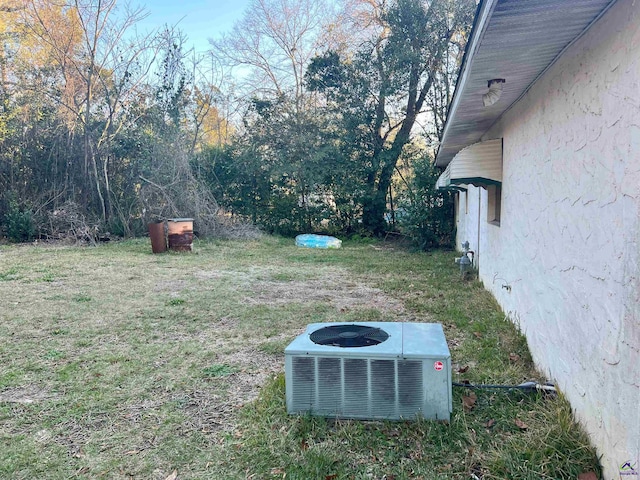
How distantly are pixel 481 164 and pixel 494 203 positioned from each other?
0.84 meters

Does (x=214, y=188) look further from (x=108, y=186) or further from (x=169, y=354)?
(x=169, y=354)

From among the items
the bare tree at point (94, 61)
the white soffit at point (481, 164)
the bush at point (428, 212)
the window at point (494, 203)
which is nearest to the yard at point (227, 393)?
the window at point (494, 203)

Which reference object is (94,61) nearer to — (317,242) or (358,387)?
(317,242)

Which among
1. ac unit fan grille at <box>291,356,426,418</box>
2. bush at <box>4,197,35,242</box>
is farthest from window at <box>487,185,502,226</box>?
bush at <box>4,197,35,242</box>

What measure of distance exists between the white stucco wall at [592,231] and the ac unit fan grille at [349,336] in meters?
0.97

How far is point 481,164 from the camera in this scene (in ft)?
15.0

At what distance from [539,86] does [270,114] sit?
10.4 m

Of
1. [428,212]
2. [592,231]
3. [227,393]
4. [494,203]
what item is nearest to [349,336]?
[227,393]

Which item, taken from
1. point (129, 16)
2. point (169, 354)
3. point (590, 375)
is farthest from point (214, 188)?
point (590, 375)

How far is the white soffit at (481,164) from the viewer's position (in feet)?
14.8

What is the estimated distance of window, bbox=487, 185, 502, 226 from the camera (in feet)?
16.6

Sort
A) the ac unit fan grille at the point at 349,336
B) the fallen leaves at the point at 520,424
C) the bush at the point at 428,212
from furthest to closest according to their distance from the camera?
the bush at the point at 428,212
the ac unit fan grille at the point at 349,336
the fallen leaves at the point at 520,424

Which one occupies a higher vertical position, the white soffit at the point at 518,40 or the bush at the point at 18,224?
the white soffit at the point at 518,40

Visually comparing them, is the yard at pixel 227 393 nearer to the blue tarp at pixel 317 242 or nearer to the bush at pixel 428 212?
the bush at pixel 428 212
